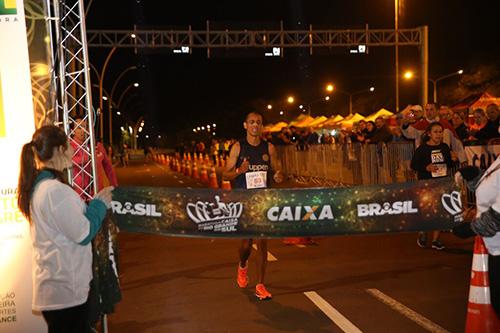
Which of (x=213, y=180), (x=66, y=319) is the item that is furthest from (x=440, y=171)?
(x=213, y=180)

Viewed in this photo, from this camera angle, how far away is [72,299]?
A: 3.61 meters

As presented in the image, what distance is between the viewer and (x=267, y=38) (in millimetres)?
36562

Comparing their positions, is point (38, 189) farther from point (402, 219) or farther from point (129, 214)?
point (402, 219)

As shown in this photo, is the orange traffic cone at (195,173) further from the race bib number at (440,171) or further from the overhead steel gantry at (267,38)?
the race bib number at (440,171)

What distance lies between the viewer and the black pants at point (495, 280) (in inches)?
159

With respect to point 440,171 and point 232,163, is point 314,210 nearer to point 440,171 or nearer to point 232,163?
point 232,163

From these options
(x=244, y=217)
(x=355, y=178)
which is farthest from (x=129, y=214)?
(x=355, y=178)

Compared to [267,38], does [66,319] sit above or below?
below

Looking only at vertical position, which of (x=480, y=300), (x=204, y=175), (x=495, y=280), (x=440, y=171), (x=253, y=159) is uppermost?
(x=253, y=159)

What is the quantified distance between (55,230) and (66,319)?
55cm

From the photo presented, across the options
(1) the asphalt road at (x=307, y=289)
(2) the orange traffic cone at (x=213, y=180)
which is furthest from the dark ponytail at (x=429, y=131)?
(2) the orange traffic cone at (x=213, y=180)

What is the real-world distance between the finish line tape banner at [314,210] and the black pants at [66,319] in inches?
66.3

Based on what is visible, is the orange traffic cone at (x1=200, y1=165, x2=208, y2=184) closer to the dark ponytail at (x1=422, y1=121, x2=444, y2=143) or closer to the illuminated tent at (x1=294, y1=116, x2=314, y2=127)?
the illuminated tent at (x1=294, y1=116, x2=314, y2=127)

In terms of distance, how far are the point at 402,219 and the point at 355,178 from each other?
12.5 meters
